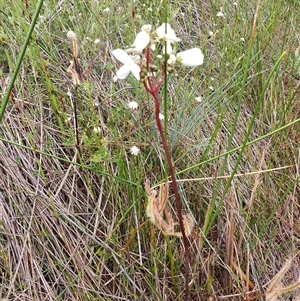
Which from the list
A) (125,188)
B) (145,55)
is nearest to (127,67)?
(145,55)

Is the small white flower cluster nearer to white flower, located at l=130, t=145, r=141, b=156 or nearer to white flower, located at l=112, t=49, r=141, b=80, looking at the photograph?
white flower, located at l=112, t=49, r=141, b=80

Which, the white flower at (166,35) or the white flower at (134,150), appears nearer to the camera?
the white flower at (166,35)

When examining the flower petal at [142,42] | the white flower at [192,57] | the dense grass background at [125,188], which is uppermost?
the flower petal at [142,42]

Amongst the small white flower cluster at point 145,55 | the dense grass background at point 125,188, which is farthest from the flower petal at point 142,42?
the dense grass background at point 125,188

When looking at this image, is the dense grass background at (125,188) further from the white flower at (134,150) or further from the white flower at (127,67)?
the white flower at (127,67)

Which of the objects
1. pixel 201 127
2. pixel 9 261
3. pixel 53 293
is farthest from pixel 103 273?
pixel 201 127

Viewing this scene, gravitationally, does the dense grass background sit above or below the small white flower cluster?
below

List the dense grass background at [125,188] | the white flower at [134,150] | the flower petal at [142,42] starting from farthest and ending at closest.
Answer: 1. the white flower at [134,150]
2. the dense grass background at [125,188]
3. the flower petal at [142,42]

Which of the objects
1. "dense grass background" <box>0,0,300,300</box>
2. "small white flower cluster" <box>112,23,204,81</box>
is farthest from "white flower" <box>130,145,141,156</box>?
"small white flower cluster" <box>112,23,204,81</box>

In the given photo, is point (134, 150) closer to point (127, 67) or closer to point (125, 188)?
point (125, 188)
